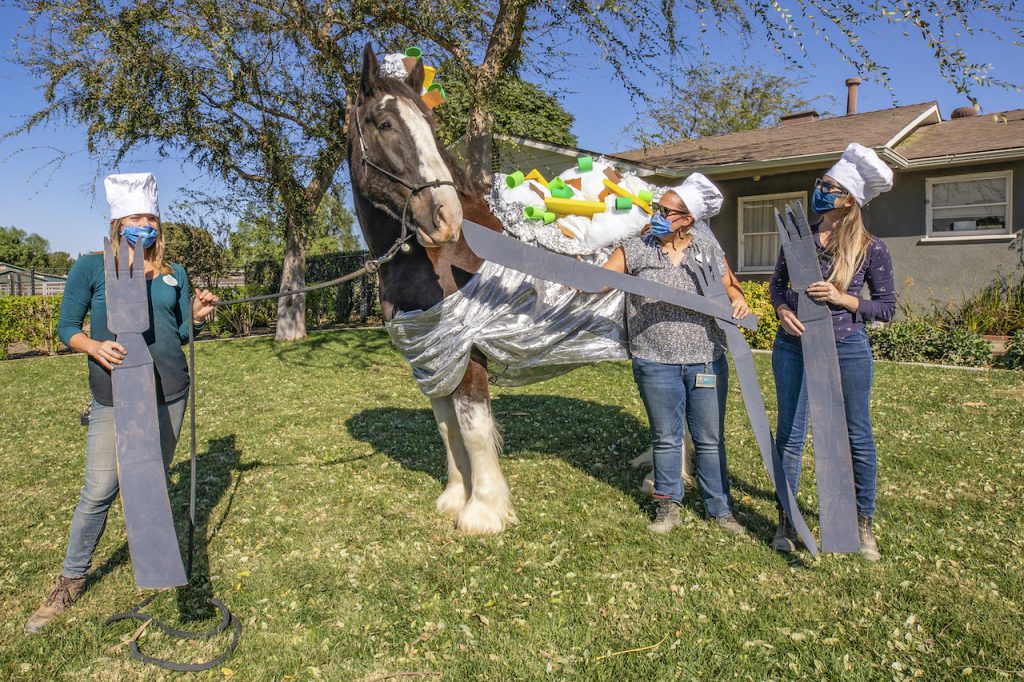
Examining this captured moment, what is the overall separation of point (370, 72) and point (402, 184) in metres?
0.68

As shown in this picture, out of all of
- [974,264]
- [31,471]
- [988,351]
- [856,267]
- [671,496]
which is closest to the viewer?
[856,267]

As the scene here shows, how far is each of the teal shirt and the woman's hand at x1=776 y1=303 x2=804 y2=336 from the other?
2.88 meters

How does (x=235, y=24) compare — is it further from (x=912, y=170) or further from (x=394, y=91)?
(x=912, y=170)

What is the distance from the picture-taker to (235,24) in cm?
939

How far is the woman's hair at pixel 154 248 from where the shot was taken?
268 cm

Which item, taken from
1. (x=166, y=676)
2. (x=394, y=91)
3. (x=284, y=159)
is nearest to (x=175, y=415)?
(x=166, y=676)

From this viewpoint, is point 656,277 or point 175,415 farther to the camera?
point 656,277

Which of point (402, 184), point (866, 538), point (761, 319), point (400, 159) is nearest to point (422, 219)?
point (402, 184)

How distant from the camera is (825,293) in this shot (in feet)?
9.82

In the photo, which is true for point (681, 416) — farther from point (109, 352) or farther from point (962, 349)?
point (962, 349)

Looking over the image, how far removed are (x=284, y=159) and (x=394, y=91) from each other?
30.0ft

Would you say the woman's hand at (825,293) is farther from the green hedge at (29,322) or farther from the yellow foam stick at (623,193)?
the green hedge at (29,322)

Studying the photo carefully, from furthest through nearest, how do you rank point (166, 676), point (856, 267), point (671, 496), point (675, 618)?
point (671, 496)
point (856, 267)
point (675, 618)
point (166, 676)

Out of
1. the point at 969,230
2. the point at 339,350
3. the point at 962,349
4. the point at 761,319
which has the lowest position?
the point at 962,349
